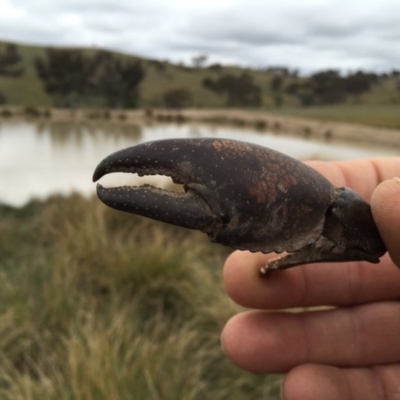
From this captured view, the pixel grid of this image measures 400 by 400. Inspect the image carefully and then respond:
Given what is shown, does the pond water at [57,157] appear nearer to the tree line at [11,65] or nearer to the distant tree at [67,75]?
the distant tree at [67,75]

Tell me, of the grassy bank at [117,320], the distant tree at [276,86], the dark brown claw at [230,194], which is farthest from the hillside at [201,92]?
the dark brown claw at [230,194]

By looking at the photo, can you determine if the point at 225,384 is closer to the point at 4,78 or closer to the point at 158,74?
the point at 4,78

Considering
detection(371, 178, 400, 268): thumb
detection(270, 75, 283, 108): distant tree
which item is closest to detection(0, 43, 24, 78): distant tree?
detection(270, 75, 283, 108): distant tree

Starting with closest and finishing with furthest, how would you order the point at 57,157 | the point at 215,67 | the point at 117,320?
the point at 117,320, the point at 57,157, the point at 215,67

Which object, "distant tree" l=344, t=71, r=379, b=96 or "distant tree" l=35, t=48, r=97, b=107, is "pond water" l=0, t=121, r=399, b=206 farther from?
"distant tree" l=344, t=71, r=379, b=96

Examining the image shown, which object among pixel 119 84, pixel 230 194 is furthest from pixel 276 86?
pixel 230 194

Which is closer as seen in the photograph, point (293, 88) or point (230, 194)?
point (230, 194)

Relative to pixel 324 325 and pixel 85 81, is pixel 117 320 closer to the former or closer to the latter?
pixel 324 325
